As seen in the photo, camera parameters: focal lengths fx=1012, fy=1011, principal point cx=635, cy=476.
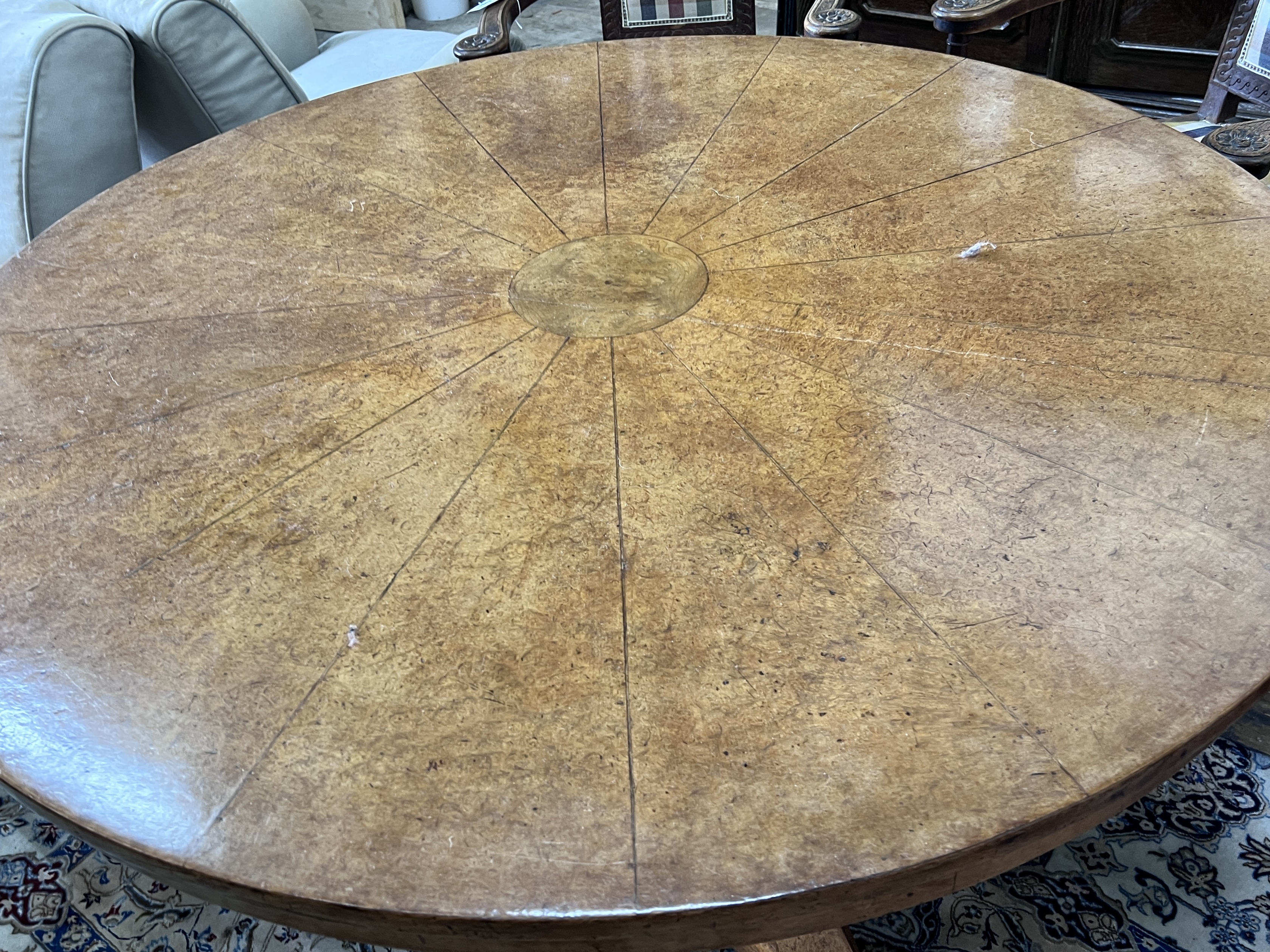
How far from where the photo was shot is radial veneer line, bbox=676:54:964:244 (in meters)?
1.74

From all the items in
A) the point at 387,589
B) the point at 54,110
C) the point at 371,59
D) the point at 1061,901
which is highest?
the point at 54,110

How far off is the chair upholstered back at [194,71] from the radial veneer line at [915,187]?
4.91 feet

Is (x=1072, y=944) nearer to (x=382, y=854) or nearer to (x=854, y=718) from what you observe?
(x=854, y=718)

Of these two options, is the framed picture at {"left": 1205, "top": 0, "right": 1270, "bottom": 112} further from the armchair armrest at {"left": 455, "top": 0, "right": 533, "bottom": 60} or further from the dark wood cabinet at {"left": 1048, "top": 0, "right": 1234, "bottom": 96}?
the armchair armrest at {"left": 455, "top": 0, "right": 533, "bottom": 60}

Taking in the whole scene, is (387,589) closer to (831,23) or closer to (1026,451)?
(1026,451)

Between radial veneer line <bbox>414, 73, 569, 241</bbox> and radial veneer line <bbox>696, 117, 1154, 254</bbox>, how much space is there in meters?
0.23

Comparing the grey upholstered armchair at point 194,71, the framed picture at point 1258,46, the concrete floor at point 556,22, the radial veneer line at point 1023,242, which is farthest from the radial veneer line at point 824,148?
the concrete floor at point 556,22

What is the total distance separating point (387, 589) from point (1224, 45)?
2.26 m

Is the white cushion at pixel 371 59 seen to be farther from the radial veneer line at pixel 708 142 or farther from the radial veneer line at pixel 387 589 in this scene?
the radial veneer line at pixel 387 589

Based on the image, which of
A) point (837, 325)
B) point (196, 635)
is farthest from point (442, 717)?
point (837, 325)

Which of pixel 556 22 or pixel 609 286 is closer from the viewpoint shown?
pixel 609 286

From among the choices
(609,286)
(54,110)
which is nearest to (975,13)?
(609,286)

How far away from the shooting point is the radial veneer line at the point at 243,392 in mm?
1354

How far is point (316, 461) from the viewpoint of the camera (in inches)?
51.8
